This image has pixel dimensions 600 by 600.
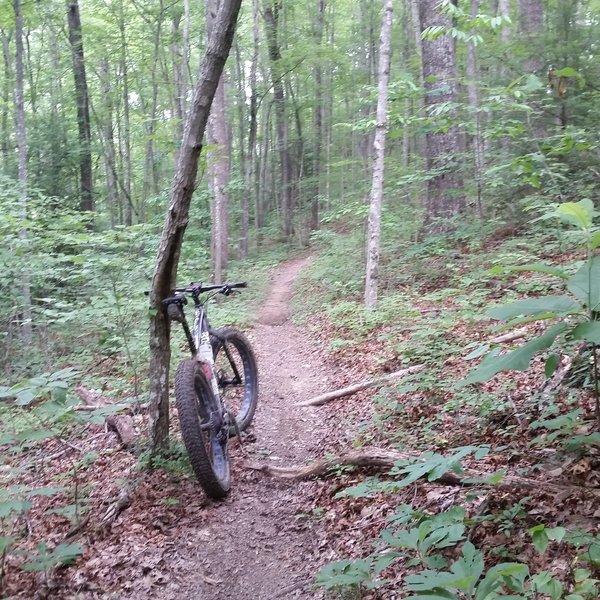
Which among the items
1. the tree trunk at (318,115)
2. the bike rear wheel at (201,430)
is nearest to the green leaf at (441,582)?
the bike rear wheel at (201,430)

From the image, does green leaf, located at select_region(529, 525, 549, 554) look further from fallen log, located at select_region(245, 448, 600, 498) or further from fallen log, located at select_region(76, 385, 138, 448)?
fallen log, located at select_region(76, 385, 138, 448)

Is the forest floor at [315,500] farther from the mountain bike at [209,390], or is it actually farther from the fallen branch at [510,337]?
the mountain bike at [209,390]

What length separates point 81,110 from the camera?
16.7m

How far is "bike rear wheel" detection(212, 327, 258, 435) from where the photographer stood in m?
5.77

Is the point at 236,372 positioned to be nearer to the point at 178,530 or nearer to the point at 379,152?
the point at 178,530

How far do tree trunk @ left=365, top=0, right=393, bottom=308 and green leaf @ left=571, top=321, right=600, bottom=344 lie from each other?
778 centimetres

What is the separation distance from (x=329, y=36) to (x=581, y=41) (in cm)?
2071

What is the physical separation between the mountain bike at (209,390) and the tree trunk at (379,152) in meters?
4.11

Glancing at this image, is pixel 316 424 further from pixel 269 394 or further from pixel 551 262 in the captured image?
pixel 551 262

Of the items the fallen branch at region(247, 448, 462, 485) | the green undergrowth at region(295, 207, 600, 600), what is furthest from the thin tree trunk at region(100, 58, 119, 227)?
the fallen branch at region(247, 448, 462, 485)

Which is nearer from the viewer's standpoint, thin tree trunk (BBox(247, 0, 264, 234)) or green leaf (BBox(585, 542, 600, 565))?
green leaf (BBox(585, 542, 600, 565))

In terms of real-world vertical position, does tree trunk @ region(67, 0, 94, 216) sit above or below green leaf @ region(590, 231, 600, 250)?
above

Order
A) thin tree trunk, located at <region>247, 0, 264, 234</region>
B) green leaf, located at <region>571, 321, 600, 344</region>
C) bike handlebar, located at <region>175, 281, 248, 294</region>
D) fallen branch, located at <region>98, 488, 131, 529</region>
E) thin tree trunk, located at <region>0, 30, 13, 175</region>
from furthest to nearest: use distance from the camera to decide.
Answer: thin tree trunk, located at <region>247, 0, 264, 234</region>
thin tree trunk, located at <region>0, 30, 13, 175</region>
bike handlebar, located at <region>175, 281, 248, 294</region>
fallen branch, located at <region>98, 488, 131, 529</region>
green leaf, located at <region>571, 321, 600, 344</region>

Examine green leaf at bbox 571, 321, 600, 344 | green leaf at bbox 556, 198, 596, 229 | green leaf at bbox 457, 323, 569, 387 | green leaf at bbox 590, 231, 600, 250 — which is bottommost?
green leaf at bbox 457, 323, 569, 387
